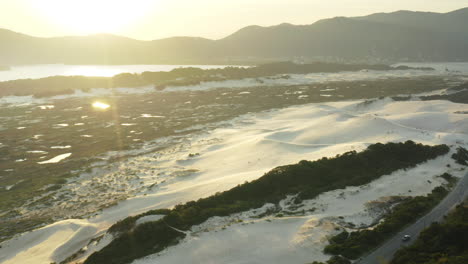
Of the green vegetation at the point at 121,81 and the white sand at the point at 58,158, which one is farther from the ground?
the green vegetation at the point at 121,81

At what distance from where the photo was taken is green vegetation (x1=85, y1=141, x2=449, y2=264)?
21.7 m

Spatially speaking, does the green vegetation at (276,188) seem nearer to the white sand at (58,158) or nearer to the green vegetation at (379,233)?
the green vegetation at (379,233)

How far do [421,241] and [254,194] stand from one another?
1284cm

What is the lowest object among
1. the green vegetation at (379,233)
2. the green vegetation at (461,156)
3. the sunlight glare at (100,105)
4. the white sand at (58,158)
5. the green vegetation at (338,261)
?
the green vegetation at (338,261)

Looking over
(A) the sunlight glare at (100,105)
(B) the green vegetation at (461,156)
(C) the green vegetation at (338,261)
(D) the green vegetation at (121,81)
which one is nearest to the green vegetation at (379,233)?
(C) the green vegetation at (338,261)

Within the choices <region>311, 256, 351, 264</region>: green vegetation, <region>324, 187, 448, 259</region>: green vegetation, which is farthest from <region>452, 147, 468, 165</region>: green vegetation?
<region>311, 256, 351, 264</region>: green vegetation

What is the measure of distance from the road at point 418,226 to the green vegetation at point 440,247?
79 centimetres

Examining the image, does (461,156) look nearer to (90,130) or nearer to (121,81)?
(90,130)

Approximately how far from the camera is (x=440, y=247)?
1858 centimetres

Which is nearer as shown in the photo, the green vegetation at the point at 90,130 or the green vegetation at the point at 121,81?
the green vegetation at the point at 90,130

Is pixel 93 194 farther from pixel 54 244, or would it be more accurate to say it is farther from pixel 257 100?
pixel 257 100

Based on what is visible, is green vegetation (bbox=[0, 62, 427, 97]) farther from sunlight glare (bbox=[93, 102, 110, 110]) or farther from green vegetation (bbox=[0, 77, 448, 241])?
sunlight glare (bbox=[93, 102, 110, 110])

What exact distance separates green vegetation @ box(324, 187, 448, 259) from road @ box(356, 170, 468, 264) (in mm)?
350

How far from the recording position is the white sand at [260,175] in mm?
21250
